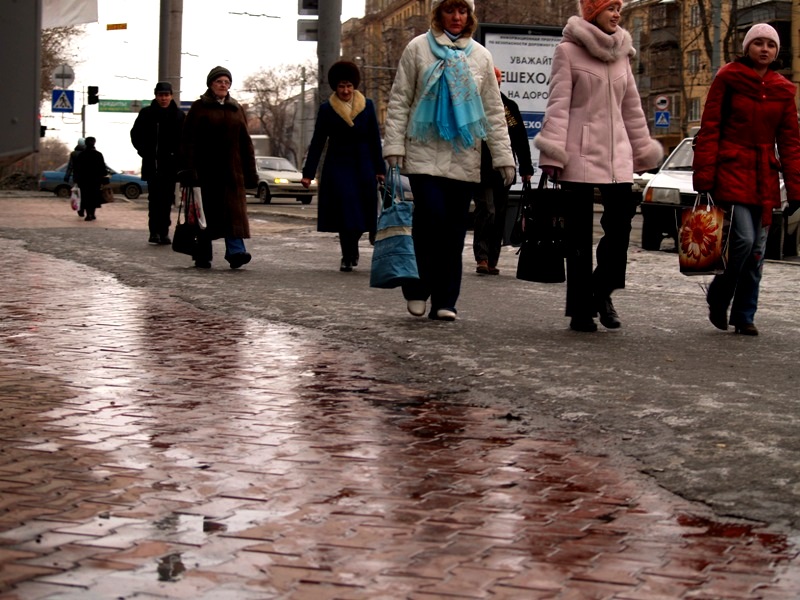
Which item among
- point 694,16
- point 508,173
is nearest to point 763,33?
point 508,173

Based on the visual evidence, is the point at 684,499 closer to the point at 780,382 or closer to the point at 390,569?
the point at 390,569

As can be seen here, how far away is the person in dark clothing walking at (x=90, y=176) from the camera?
25641 mm

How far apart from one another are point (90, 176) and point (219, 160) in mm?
13714

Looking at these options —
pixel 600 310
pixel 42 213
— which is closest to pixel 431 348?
pixel 600 310

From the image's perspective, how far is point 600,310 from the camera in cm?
870

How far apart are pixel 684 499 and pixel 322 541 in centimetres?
122

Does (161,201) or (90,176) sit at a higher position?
(161,201)

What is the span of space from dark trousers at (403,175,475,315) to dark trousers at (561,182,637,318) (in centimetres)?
71

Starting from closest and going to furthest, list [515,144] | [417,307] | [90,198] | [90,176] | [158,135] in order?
[417,307], [515,144], [158,135], [90,198], [90,176]

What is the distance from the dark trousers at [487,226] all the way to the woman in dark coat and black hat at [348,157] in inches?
35.1

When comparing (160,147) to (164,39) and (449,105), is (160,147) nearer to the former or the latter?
(449,105)

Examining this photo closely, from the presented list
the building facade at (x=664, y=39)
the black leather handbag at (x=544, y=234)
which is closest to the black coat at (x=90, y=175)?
the building facade at (x=664, y=39)

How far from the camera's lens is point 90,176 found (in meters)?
26.1

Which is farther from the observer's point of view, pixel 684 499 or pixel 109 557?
pixel 684 499
